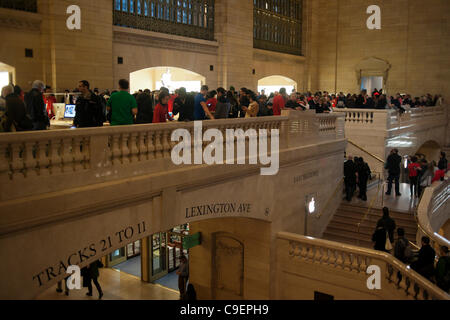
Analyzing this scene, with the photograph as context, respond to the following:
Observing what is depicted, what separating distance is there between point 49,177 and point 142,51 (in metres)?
12.6

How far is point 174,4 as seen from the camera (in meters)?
18.9

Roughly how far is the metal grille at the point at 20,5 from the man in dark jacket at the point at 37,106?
285 inches

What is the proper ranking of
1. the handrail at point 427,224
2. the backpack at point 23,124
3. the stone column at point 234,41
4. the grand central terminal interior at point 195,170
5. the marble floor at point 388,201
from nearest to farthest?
the grand central terminal interior at point 195,170 → the backpack at point 23,124 → the handrail at point 427,224 → the marble floor at point 388,201 → the stone column at point 234,41

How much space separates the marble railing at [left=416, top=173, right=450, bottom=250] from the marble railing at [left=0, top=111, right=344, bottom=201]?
5913 mm

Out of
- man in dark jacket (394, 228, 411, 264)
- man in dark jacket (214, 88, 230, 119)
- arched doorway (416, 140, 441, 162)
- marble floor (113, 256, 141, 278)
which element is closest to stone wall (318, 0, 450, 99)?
arched doorway (416, 140, 441, 162)

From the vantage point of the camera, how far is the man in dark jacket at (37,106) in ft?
24.7

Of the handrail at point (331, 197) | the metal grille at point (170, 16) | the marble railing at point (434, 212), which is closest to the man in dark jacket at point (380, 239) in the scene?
the marble railing at point (434, 212)

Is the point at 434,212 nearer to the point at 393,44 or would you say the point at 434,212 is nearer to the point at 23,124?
the point at 23,124

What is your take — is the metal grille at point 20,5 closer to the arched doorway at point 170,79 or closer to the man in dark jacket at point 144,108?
the man in dark jacket at point 144,108

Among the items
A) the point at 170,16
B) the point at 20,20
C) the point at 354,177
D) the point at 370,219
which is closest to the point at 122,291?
the point at 370,219

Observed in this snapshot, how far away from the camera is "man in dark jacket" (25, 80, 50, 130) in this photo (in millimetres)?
7520

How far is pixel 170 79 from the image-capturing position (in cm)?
2352
